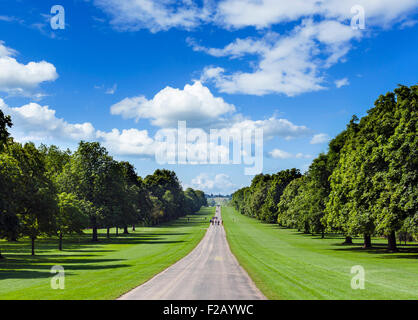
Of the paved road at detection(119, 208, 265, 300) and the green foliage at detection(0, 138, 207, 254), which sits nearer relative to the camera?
the paved road at detection(119, 208, 265, 300)

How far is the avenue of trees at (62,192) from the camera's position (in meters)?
36.8

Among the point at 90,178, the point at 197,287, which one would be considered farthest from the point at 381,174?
the point at 90,178

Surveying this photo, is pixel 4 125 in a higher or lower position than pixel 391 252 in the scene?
higher

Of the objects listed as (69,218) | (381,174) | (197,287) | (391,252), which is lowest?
(391,252)

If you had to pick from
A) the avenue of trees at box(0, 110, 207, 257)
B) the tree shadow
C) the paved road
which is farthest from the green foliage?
the tree shadow

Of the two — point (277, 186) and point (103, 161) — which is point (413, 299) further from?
point (277, 186)

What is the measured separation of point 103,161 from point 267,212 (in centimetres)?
7145

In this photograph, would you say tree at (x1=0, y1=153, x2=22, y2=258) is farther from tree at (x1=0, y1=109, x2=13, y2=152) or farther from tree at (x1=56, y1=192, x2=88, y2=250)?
tree at (x1=56, y1=192, x2=88, y2=250)

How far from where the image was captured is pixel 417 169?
3769 centimetres

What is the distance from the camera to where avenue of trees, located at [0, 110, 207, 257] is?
36.8 metres

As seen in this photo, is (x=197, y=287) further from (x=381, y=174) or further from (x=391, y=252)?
(x=391, y=252)

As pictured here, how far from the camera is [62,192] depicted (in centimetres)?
6569

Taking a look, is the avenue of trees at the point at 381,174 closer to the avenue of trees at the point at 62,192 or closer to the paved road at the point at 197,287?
the paved road at the point at 197,287
